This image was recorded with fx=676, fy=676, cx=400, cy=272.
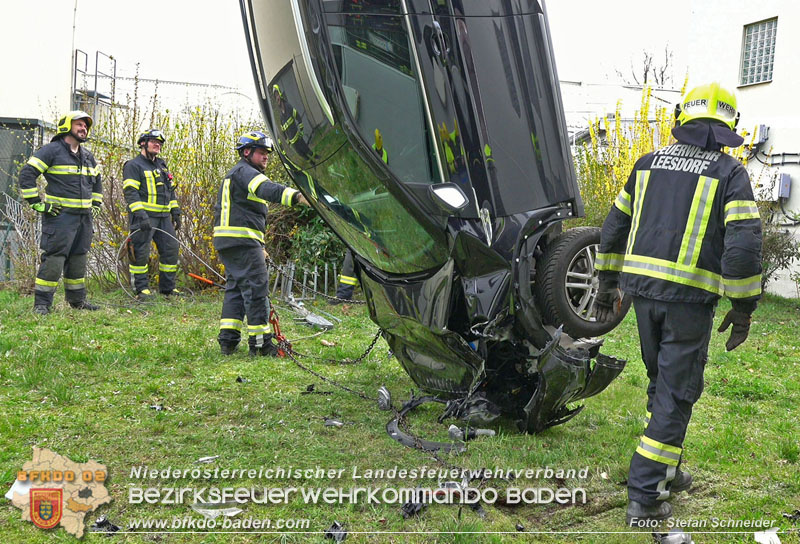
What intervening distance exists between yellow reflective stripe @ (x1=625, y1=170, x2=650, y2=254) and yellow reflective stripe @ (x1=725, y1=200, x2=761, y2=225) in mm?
414

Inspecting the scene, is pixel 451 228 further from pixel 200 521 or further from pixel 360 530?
pixel 200 521

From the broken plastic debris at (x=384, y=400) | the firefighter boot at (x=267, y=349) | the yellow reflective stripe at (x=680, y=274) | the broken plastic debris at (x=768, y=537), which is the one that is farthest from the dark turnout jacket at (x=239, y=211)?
the broken plastic debris at (x=768, y=537)

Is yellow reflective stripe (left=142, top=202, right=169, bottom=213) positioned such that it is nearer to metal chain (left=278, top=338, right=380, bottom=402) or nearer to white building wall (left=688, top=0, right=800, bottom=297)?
metal chain (left=278, top=338, right=380, bottom=402)

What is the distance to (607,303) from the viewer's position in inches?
142

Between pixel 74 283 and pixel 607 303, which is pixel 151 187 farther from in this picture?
pixel 607 303

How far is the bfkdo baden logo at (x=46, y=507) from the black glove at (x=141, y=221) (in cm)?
635

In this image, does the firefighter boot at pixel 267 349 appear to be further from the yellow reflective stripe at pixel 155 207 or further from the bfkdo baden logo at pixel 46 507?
the yellow reflective stripe at pixel 155 207

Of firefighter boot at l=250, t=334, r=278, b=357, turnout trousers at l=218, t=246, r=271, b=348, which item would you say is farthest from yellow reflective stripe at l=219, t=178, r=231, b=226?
firefighter boot at l=250, t=334, r=278, b=357

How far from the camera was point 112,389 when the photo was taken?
16.3 ft

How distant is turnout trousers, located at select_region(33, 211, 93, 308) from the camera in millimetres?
7711

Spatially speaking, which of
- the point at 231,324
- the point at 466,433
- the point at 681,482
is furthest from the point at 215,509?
the point at 231,324

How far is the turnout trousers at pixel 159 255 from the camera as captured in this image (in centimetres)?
930

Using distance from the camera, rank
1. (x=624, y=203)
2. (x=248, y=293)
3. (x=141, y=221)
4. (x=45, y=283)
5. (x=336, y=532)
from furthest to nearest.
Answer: (x=141, y=221)
(x=45, y=283)
(x=248, y=293)
(x=624, y=203)
(x=336, y=532)

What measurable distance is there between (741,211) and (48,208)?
714cm
